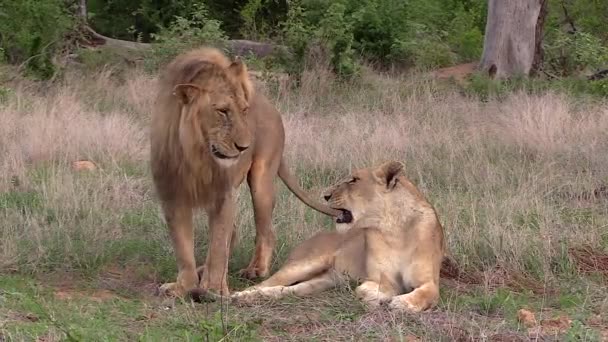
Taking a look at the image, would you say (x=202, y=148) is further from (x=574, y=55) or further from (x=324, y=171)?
(x=574, y=55)

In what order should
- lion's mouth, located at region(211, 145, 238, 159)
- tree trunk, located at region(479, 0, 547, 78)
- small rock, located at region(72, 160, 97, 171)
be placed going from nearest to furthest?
lion's mouth, located at region(211, 145, 238, 159) → small rock, located at region(72, 160, 97, 171) → tree trunk, located at region(479, 0, 547, 78)

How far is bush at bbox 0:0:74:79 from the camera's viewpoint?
13406mm

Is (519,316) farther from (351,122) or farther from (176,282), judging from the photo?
(351,122)

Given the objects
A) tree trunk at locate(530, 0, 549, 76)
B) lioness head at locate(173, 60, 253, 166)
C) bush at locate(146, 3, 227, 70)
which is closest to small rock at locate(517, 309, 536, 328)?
lioness head at locate(173, 60, 253, 166)

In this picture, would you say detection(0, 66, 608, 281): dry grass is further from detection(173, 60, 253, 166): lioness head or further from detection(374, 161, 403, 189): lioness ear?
detection(173, 60, 253, 166): lioness head

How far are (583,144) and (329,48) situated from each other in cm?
467

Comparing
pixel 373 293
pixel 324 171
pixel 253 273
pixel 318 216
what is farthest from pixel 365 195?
pixel 324 171

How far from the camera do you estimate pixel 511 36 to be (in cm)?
1462

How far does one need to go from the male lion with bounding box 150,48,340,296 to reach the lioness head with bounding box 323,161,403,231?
0.10m

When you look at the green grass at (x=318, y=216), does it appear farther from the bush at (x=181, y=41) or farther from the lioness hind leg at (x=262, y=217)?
the bush at (x=181, y=41)

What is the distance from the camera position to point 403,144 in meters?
8.73

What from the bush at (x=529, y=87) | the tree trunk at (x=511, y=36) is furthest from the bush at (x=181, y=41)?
the tree trunk at (x=511, y=36)

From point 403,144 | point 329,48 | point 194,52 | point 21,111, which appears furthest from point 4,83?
point 194,52

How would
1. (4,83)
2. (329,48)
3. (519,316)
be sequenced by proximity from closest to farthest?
(519,316), (4,83), (329,48)
